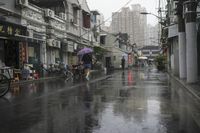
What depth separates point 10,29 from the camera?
25.6 metres

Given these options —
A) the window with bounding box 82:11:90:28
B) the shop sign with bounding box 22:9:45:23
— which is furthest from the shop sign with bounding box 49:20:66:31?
the window with bounding box 82:11:90:28

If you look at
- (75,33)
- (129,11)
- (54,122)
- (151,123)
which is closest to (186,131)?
(151,123)

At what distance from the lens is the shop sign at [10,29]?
2461cm

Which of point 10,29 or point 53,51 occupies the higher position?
point 10,29

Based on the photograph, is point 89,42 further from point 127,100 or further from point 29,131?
point 29,131

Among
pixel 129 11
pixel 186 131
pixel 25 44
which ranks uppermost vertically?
pixel 129 11

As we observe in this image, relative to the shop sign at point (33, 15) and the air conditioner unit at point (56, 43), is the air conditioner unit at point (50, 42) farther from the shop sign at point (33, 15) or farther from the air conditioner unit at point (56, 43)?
the shop sign at point (33, 15)

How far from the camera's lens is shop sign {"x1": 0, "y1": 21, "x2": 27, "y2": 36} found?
2461 cm

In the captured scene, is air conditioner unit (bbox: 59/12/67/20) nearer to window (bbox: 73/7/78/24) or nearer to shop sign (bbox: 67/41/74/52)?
shop sign (bbox: 67/41/74/52)

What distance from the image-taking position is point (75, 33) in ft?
151

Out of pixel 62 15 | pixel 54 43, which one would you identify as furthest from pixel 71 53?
pixel 54 43

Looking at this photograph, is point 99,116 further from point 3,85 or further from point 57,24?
point 57,24

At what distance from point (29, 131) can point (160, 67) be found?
157 ft

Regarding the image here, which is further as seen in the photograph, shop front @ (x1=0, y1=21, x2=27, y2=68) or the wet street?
shop front @ (x1=0, y1=21, x2=27, y2=68)
